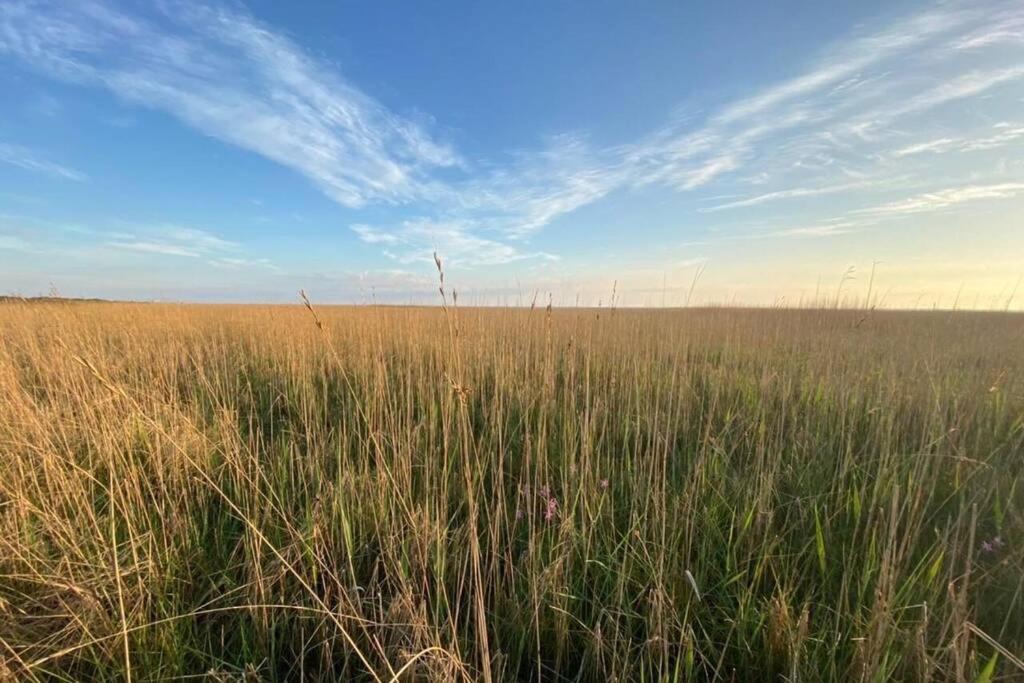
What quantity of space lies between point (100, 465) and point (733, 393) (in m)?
4.42

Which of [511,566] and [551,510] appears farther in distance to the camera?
[551,510]

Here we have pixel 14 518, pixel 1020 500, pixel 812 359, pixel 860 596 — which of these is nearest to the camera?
pixel 860 596

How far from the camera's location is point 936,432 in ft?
9.39

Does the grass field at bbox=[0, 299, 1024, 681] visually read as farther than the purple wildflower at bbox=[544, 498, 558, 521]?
No

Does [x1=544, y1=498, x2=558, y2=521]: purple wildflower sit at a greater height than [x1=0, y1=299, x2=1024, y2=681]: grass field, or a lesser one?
greater

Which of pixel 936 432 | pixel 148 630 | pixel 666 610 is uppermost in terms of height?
pixel 936 432

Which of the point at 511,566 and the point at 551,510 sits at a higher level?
the point at 551,510

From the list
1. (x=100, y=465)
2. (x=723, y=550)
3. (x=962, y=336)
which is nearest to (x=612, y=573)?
(x=723, y=550)

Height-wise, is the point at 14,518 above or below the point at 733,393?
below

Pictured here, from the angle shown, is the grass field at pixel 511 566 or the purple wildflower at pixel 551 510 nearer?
the grass field at pixel 511 566

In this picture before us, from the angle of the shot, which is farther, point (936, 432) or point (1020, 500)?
point (936, 432)

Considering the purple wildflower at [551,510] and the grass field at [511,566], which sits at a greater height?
the purple wildflower at [551,510]

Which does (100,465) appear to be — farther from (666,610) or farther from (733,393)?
(733,393)

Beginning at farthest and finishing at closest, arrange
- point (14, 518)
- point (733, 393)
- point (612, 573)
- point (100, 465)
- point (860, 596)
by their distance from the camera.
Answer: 1. point (733, 393)
2. point (100, 465)
3. point (14, 518)
4. point (612, 573)
5. point (860, 596)
